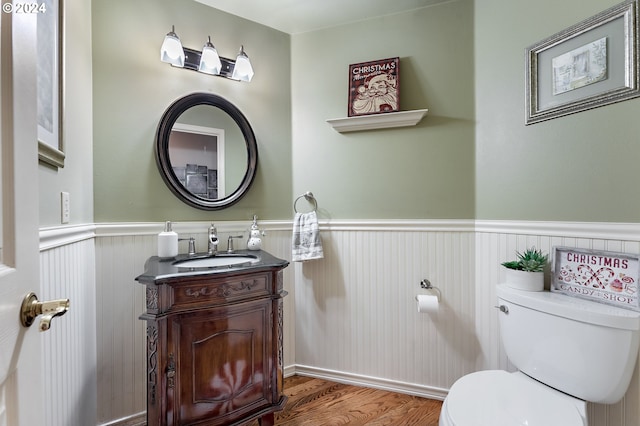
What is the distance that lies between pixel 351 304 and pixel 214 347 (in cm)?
96

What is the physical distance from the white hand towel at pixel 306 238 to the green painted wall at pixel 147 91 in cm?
26

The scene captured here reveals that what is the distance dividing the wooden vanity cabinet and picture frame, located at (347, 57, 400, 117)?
44.9 inches

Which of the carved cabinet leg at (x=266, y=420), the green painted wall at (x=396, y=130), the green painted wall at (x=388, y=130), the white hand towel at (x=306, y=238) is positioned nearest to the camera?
the green painted wall at (x=388, y=130)

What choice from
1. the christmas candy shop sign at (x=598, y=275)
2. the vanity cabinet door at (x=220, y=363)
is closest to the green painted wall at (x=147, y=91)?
the vanity cabinet door at (x=220, y=363)

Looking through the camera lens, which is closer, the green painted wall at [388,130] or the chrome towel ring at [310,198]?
the green painted wall at [388,130]

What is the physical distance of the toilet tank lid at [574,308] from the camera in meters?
1.04

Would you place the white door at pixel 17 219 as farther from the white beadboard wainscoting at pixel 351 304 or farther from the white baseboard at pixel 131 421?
the white baseboard at pixel 131 421

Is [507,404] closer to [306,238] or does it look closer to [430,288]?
[430,288]

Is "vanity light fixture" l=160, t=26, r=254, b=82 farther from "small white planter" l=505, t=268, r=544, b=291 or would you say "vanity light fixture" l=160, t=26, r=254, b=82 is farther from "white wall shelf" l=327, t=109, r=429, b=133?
"small white planter" l=505, t=268, r=544, b=291

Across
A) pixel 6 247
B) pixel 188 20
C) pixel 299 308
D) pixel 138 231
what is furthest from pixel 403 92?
pixel 6 247

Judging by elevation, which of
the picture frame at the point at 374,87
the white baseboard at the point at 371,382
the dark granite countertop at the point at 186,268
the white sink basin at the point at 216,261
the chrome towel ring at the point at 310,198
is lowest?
the white baseboard at the point at 371,382

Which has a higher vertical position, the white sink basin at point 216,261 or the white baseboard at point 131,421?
the white sink basin at point 216,261

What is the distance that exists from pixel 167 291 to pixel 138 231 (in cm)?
59

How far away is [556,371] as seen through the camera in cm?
117
